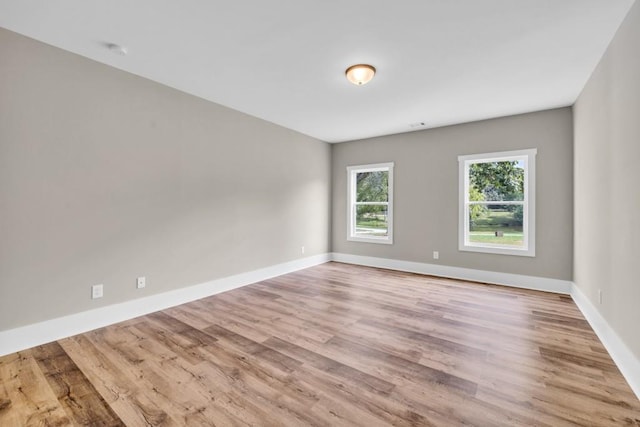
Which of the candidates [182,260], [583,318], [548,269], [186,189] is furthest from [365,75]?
[548,269]

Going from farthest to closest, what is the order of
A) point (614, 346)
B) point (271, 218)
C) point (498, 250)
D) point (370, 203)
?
point (370, 203), point (271, 218), point (498, 250), point (614, 346)

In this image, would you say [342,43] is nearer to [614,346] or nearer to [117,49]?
[117,49]

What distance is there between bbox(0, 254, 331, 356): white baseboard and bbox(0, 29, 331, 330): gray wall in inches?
2.9

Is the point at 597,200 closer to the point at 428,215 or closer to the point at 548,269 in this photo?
the point at 548,269

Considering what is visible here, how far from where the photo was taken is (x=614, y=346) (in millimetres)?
2193

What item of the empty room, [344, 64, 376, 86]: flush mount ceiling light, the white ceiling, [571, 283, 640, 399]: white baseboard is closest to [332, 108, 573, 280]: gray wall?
the empty room

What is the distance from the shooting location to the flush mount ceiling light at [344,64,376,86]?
9.20 feet

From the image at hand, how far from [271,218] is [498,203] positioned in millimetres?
3630

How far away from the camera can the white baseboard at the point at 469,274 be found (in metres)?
4.00

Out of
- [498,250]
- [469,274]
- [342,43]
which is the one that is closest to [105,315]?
[342,43]

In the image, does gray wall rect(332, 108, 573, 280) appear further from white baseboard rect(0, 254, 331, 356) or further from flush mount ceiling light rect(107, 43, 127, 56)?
flush mount ceiling light rect(107, 43, 127, 56)

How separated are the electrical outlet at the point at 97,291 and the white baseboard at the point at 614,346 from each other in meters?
4.29

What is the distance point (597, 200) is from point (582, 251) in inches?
35.9

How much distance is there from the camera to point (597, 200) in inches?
107
